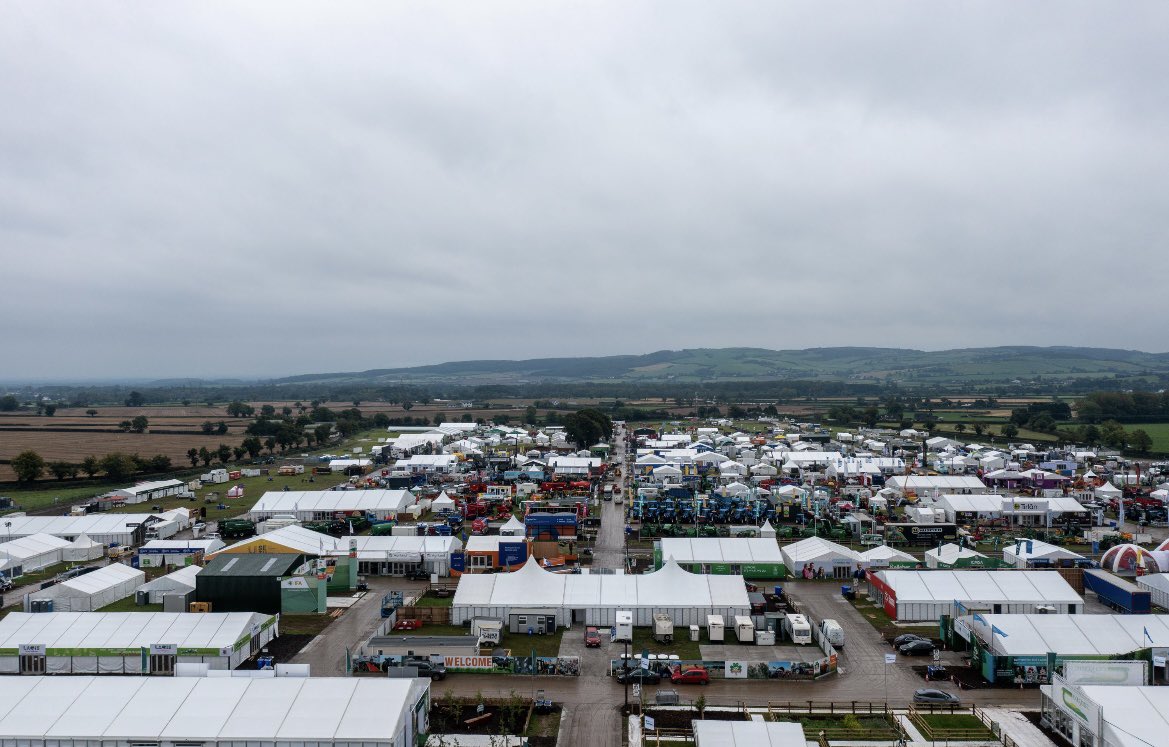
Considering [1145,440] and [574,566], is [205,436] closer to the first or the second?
[574,566]

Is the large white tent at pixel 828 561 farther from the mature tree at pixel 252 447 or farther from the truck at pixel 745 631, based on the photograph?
the mature tree at pixel 252 447

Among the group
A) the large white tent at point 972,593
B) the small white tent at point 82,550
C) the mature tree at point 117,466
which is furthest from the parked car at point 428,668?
the mature tree at point 117,466

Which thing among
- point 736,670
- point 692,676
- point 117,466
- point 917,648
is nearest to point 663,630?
point 692,676

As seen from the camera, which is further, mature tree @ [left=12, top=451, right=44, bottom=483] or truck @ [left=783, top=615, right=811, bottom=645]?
mature tree @ [left=12, top=451, right=44, bottom=483]

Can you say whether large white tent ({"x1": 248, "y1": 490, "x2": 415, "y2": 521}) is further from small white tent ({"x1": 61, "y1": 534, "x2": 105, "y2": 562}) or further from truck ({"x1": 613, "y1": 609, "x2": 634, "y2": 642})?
truck ({"x1": 613, "y1": 609, "x2": 634, "y2": 642})

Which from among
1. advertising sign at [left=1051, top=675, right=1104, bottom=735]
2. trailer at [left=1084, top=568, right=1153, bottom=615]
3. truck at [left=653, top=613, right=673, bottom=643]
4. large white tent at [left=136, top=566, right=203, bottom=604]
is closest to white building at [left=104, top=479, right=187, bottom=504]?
large white tent at [left=136, top=566, right=203, bottom=604]

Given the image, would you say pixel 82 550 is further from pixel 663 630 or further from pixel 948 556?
pixel 948 556

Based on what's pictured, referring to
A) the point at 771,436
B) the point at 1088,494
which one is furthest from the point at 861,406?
the point at 1088,494
